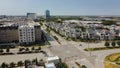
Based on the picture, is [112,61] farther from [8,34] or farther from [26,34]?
[8,34]

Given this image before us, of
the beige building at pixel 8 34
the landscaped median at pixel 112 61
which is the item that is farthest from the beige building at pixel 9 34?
the landscaped median at pixel 112 61

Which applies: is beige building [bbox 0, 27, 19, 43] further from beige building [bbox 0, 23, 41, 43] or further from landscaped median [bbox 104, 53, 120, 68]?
landscaped median [bbox 104, 53, 120, 68]

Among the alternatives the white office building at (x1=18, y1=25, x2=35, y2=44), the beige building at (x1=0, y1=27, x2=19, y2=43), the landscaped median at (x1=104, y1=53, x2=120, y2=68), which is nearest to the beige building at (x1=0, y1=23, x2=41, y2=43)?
the beige building at (x1=0, y1=27, x2=19, y2=43)

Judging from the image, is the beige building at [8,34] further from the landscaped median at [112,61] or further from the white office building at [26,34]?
the landscaped median at [112,61]

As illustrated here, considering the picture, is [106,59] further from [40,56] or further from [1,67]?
[1,67]

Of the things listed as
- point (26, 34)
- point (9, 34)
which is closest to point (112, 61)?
point (26, 34)

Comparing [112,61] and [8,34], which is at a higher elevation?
[8,34]

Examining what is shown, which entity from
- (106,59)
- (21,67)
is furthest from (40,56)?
(106,59)
